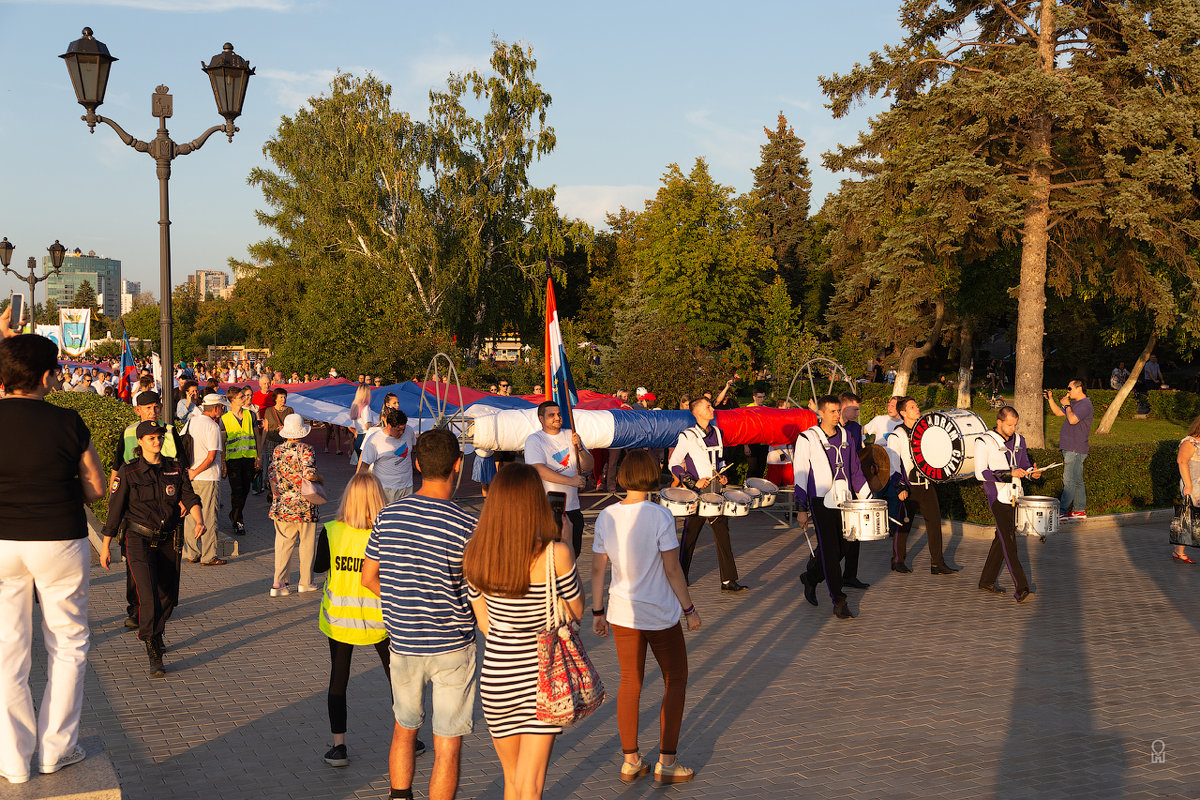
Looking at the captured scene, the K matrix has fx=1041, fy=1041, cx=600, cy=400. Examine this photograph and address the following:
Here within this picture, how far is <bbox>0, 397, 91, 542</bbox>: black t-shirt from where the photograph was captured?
171 inches

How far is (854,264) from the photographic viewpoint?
48812mm

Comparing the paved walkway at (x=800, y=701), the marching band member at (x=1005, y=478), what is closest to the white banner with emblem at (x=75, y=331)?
the paved walkway at (x=800, y=701)

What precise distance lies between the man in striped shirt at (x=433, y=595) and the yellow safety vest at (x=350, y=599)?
111 cm

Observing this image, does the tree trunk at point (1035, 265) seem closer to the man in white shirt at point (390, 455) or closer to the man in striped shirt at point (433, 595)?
the man in white shirt at point (390, 455)

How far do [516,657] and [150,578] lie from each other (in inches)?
182

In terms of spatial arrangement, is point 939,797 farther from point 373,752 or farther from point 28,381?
point 28,381

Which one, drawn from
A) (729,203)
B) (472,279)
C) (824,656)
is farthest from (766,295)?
(824,656)

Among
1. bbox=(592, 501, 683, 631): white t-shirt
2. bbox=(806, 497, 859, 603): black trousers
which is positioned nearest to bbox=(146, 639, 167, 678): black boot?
bbox=(592, 501, 683, 631): white t-shirt

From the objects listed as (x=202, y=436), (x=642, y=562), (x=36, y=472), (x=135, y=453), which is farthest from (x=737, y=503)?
(x=36, y=472)

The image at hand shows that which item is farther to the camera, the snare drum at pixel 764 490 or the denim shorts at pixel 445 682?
the snare drum at pixel 764 490

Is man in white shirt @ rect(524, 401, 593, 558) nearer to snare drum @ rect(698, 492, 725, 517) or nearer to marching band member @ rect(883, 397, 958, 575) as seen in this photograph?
snare drum @ rect(698, 492, 725, 517)

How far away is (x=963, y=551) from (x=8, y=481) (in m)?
11.6

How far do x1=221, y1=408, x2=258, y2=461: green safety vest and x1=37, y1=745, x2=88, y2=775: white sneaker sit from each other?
9.56 meters

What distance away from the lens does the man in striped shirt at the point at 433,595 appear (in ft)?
14.7
